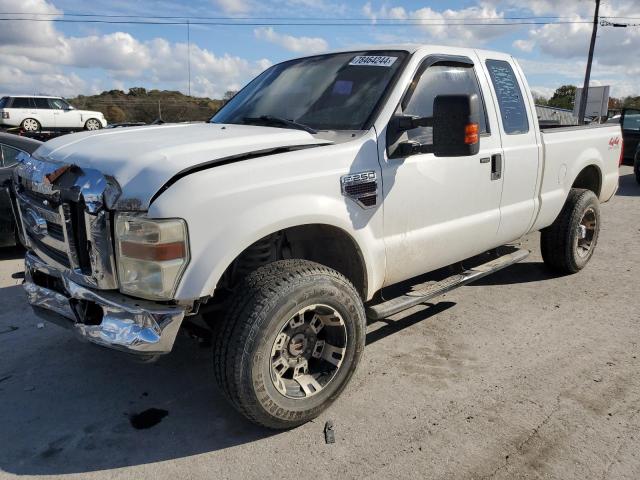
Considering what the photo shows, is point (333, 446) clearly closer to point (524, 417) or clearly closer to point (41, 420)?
point (524, 417)

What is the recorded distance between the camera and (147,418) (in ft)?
10.5

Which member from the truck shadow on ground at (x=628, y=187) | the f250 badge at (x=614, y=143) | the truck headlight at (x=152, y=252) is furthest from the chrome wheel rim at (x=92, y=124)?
the truck headlight at (x=152, y=252)

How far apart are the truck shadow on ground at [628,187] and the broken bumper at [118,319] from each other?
35.1 ft

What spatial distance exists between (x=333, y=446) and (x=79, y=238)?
1.64 metres

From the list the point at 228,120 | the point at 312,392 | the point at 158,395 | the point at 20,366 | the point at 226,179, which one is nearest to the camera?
the point at 226,179

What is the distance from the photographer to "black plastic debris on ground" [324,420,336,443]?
2.94 meters

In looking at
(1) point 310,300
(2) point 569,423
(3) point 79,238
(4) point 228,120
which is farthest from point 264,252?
(2) point 569,423

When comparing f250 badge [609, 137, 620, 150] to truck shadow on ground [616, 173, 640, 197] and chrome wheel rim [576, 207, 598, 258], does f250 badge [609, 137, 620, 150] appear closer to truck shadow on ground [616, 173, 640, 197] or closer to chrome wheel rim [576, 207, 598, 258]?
chrome wheel rim [576, 207, 598, 258]

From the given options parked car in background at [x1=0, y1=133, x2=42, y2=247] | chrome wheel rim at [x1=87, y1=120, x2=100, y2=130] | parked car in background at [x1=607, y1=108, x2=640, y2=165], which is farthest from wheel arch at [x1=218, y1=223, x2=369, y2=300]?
chrome wheel rim at [x1=87, y1=120, x2=100, y2=130]

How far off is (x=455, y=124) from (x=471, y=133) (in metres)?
0.10

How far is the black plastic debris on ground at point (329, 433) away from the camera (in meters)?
2.94

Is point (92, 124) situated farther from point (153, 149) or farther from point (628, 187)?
point (153, 149)

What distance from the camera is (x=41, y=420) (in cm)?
316

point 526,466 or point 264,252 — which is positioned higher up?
point 264,252
